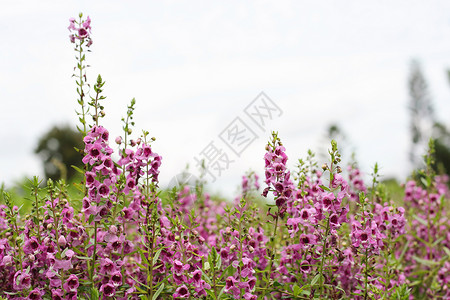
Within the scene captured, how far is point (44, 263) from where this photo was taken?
3621 millimetres

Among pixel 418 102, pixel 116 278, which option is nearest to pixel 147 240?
pixel 116 278

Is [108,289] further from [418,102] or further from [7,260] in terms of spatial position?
[418,102]

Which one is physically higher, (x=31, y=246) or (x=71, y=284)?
(x=31, y=246)

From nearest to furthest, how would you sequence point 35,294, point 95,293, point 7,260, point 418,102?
point 95,293
point 35,294
point 7,260
point 418,102

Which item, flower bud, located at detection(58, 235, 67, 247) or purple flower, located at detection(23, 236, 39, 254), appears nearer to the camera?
flower bud, located at detection(58, 235, 67, 247)

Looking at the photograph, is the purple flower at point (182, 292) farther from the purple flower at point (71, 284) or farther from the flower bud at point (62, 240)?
the flower bud at point (62, 240)

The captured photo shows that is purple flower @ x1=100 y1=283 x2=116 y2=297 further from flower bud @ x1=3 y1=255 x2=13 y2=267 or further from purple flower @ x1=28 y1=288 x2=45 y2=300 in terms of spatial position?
flower bud @ x1=3 y1=255 x2=13 y2=267

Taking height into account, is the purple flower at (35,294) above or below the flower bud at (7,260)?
below

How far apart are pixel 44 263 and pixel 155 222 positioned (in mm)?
966

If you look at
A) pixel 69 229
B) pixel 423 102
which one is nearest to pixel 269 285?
pixel 69 229

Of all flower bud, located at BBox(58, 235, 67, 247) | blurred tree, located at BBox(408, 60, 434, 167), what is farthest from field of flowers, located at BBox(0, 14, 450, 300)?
blurred tree, located at BBox(408, 60, 434, 167)

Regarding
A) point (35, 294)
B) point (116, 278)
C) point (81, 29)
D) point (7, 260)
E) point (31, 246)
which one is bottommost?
point (35, 294)

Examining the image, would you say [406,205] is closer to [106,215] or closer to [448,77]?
[106,215]

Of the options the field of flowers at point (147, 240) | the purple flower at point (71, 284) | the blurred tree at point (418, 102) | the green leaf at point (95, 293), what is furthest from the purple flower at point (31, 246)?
the blurred tree at point (418, 102)
